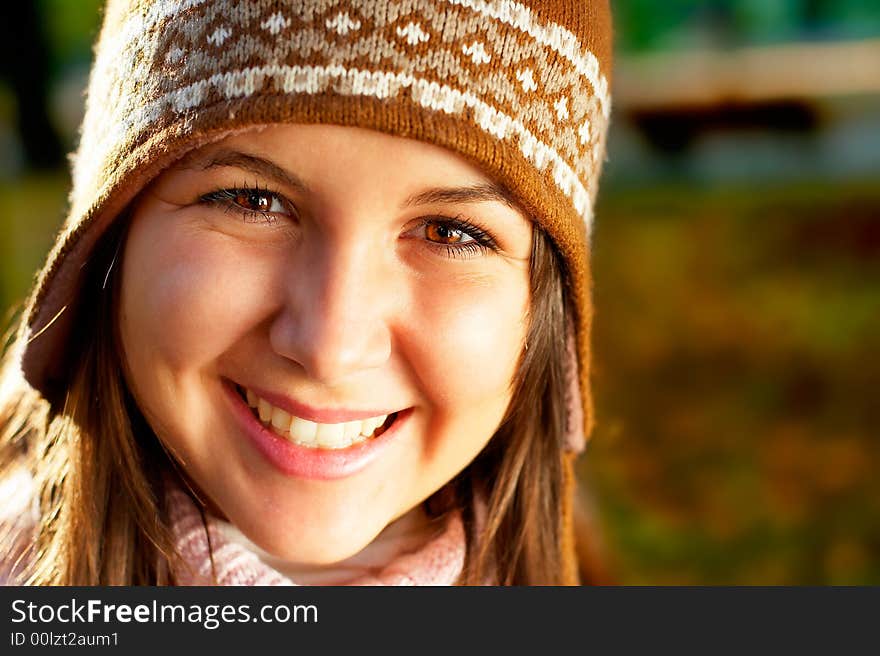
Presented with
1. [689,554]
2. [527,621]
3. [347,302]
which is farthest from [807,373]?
[347,302]

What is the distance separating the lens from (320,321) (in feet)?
3.48

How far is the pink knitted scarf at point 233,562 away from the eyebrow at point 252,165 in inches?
19.4

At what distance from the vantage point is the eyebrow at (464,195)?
1.08m

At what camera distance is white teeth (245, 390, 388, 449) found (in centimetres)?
118

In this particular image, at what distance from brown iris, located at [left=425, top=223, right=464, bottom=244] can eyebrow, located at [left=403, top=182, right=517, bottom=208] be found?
46 mm

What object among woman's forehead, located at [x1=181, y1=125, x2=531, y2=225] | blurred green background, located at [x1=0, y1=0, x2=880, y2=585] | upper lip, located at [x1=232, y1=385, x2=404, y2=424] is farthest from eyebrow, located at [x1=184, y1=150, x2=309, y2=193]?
blurred green background, located at [x1=0, y1=0, x2=880, y2=585]

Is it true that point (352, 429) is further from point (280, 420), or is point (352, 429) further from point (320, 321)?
point (320, 321)

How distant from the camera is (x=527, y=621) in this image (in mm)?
1304

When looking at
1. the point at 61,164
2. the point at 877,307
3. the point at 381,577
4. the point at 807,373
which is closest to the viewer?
the point at 381,577

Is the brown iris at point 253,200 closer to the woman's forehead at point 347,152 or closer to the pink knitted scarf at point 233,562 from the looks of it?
the woman's forehead at point 347,152

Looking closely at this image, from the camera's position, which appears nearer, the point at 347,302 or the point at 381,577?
the point at 347,302

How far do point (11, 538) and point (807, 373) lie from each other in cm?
309

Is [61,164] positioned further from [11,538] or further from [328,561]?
Result: [328,561]

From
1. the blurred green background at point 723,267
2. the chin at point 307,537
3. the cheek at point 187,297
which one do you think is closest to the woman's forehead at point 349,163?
the cheek at point 187,297
